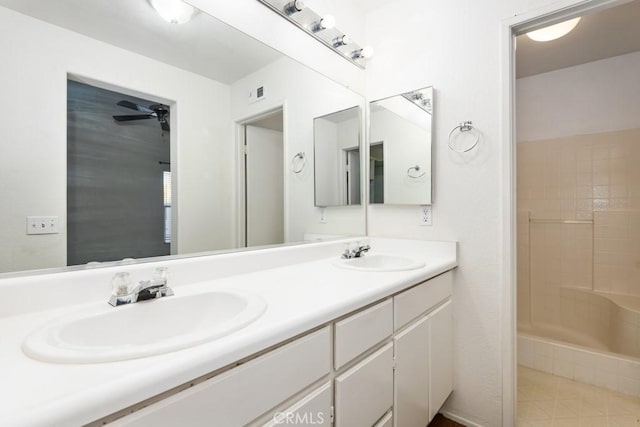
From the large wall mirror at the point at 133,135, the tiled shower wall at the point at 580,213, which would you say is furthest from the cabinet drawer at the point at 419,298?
the tiled shower wall at the point at 580,213

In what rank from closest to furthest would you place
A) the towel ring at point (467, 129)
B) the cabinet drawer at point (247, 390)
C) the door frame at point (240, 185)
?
the cabinet drawer at point (247, 390) → the door frame at point (240, 185) → the towel ring at point (467, 129)

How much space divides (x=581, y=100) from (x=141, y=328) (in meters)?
3.48

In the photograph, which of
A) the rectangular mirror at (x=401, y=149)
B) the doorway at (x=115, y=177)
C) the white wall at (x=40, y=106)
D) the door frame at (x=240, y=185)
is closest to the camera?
the white wall at (x=40, y=106)

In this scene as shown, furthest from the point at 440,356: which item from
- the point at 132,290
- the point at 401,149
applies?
the point at 132,290

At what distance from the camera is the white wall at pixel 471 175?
60.8 inches

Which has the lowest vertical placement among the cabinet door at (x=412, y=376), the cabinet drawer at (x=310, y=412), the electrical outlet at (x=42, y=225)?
the cabinet door at (x=412, y=376)

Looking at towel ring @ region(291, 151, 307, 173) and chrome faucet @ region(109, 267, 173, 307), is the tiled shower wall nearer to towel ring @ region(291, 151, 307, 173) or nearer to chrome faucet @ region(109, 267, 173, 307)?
towel ring @ region(291, 151, 307, 173)

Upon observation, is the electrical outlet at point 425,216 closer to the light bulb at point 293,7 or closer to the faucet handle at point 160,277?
the light bulb at point 293,7

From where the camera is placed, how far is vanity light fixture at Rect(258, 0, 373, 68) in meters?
1.53

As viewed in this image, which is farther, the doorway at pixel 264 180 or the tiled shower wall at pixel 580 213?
the tiled shower wall at pixel 580 213

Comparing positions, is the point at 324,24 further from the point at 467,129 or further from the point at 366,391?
the point at 366,391

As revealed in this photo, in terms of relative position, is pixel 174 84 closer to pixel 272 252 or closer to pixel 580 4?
pixel 272 252

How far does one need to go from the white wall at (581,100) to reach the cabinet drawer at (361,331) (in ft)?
8.71

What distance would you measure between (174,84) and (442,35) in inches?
56.2
